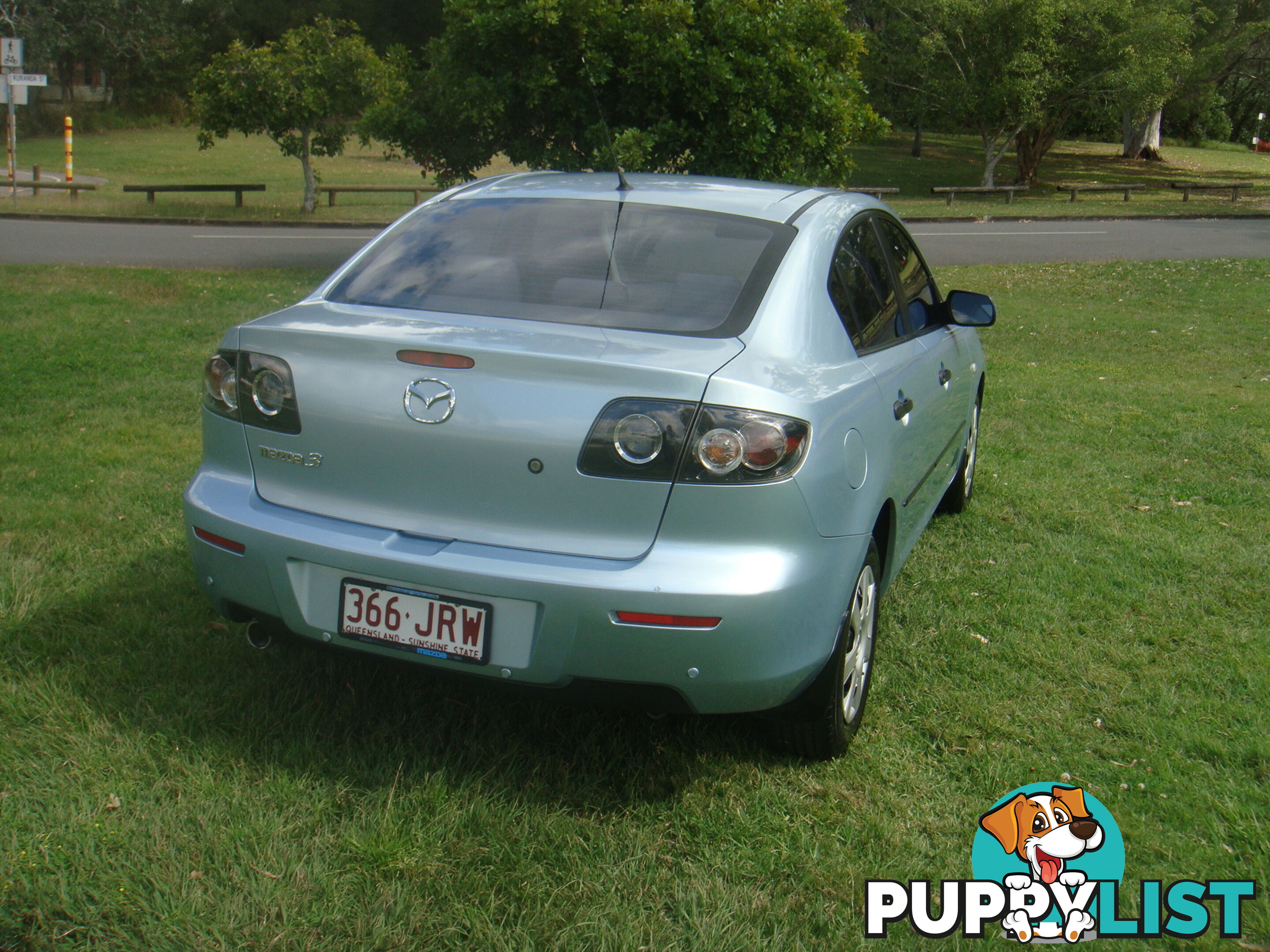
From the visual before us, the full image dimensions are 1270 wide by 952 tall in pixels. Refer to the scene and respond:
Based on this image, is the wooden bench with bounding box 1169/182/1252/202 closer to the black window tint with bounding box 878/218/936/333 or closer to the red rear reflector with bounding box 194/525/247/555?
the black window tint with bounding box 878/218/936/333

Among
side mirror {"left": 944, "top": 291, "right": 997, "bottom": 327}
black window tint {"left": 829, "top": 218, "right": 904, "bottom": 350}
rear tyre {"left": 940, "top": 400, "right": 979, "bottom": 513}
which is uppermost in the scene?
black window tint {"left": 829, "top": 218, "right": 904, "bottom": 350}

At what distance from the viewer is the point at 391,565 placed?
2668 millimetres

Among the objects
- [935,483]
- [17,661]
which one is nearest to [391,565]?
[17,661]

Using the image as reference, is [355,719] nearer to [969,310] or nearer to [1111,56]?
[969,310]

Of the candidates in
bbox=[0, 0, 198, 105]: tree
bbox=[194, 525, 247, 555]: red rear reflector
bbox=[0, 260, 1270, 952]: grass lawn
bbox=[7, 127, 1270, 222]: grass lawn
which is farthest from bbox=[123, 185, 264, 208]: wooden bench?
bbox=[0, 0, 198, 105]: tree

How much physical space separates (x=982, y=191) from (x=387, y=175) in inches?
675

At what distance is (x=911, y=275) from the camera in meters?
4.37

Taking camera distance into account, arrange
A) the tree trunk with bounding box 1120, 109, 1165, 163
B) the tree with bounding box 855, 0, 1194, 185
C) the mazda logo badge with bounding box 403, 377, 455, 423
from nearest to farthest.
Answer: the mazda logo badge with bounding box 403, 377, 455, 423
the tree with bounding box 855, 0, 1194, 185
the tree trunk with bounding box 1120, 109, 1165, 163

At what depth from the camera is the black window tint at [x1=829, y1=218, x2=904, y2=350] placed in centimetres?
334

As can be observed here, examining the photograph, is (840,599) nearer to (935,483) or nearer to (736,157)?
(935,483)

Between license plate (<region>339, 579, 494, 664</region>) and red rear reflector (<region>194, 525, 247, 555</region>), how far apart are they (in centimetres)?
32

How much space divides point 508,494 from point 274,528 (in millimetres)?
638

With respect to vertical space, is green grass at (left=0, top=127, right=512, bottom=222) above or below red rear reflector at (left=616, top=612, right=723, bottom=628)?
below

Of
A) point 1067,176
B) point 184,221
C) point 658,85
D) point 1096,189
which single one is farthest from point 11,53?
point 1067,176
